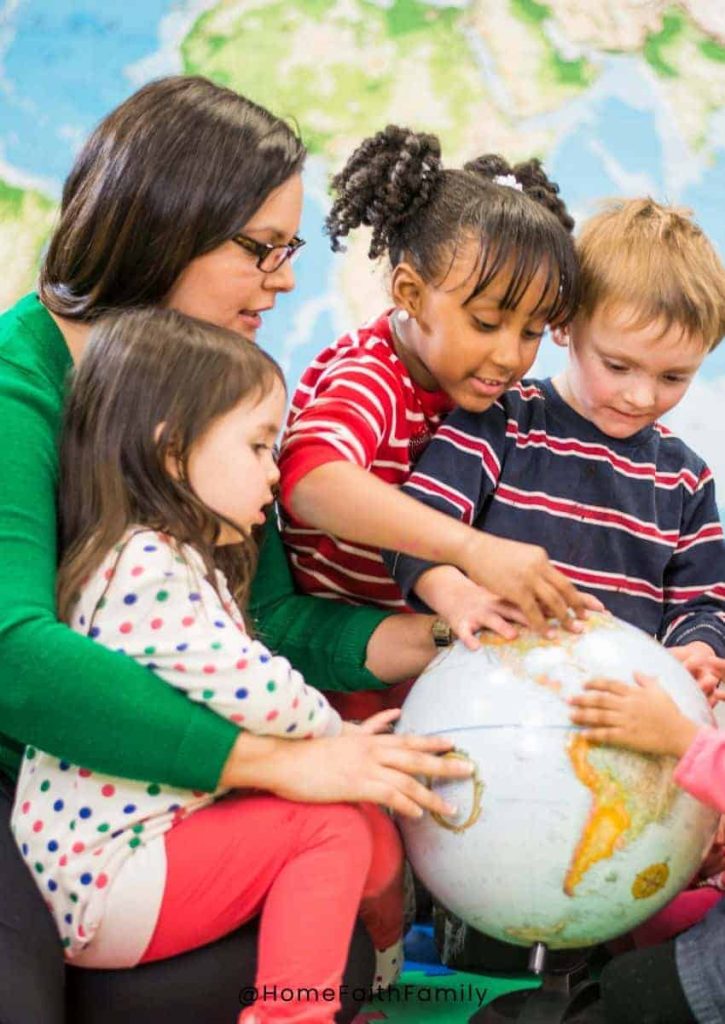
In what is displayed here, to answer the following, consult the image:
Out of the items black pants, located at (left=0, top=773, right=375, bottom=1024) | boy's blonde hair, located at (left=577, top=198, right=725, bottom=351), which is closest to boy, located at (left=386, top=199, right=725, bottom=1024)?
boy's blonde hair, located at (left=577, top=198, right=725, bottom=351)

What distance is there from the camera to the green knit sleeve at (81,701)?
1.74 meters

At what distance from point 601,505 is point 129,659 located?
1.00 m

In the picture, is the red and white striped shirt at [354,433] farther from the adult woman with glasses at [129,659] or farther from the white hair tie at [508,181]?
the white hair tie at [508,181]

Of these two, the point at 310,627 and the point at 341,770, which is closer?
the point at 341,770

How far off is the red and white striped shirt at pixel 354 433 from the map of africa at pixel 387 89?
3.56ft

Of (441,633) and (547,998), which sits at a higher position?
(441,633)

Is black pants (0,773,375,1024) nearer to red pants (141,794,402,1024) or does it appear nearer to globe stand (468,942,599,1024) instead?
red pants (141,794,402,1024)

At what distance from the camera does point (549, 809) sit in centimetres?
187

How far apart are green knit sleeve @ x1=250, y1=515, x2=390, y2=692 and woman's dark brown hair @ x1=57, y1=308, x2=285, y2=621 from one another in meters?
0.38

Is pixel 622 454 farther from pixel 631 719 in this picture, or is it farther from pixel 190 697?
pixel 190 697

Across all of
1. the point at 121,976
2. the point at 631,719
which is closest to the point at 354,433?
the point at 631,719

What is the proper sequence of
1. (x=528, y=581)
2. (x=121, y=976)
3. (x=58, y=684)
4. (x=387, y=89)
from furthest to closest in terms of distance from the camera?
(x=387, y=89) → (x=528, y=581) → (x=121, y=976) → (x=58, y=684)

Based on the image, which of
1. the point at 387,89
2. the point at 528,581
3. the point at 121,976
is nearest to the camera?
the point at 121,976

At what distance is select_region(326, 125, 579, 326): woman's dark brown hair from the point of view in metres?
2.28
